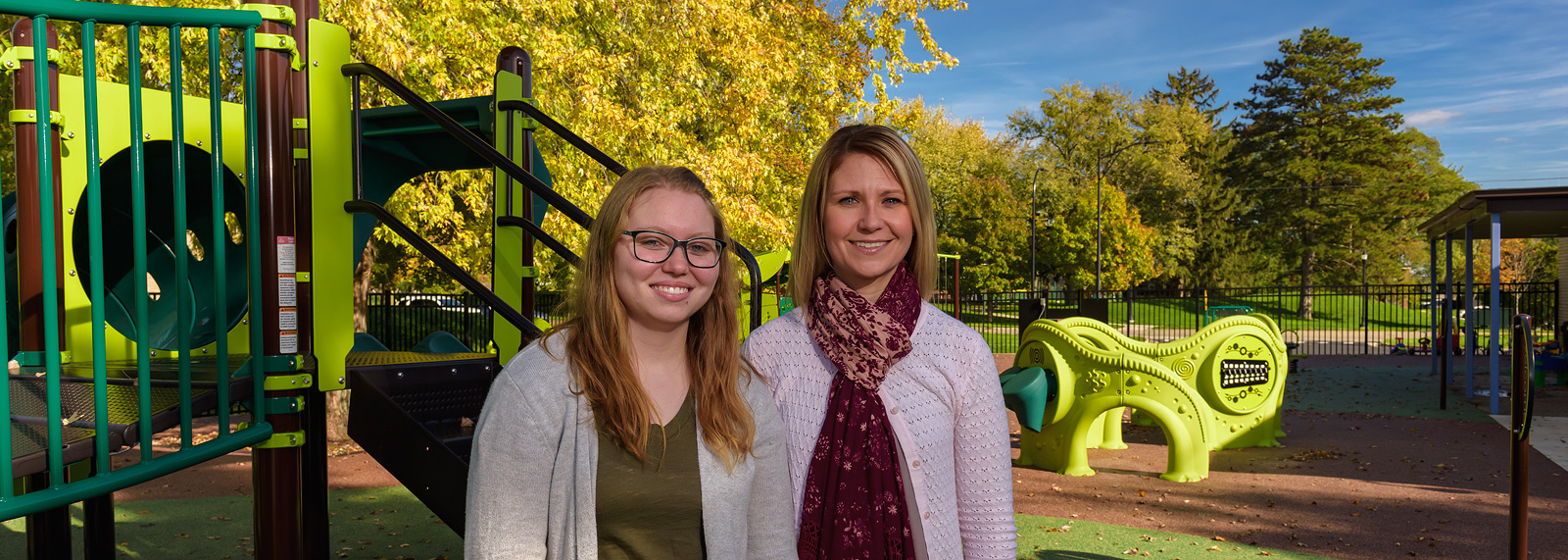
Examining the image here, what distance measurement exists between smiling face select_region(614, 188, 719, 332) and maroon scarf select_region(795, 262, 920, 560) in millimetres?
388

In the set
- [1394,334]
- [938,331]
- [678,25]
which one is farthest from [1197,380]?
[1394,334]

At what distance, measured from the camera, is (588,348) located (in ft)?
5.47

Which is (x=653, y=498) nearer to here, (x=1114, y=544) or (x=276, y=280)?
(x=276, y=280)

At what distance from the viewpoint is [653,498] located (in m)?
1.67

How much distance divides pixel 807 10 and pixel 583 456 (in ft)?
46.2

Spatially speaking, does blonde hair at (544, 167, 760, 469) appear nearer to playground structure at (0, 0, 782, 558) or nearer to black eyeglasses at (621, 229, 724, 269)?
black eyeglasses at (621, 229, 724, 269)

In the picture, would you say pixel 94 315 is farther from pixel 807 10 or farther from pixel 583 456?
pixel 807 10

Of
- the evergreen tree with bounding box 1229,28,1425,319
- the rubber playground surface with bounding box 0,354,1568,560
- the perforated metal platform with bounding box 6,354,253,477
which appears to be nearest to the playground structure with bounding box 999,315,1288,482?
the rubber playground surface with bounding box 0,354,1568,560

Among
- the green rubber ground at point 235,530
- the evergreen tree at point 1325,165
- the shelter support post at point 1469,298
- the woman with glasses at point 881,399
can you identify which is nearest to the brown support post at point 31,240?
the green rubber ground at point 235,530

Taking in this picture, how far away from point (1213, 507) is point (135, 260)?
6668 millimetres

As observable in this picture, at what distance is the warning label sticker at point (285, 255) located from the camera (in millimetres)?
2758

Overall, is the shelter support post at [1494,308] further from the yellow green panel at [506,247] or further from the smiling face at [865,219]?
the smiling face at [865,219]

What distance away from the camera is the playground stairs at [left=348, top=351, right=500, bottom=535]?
282 cm

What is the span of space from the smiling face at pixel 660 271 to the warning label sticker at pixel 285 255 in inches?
63.7
